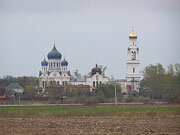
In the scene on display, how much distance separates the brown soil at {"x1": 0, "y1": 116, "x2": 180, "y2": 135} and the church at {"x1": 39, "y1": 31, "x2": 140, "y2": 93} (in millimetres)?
85256

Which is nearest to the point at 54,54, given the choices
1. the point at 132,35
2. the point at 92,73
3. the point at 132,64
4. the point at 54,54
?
the point at 54,54

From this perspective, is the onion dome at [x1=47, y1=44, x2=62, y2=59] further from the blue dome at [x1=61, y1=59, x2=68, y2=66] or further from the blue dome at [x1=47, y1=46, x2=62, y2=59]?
the blue dome at [x1=61, y1=59, x2=68, y2=66]

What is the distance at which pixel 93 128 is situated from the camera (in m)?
32.6

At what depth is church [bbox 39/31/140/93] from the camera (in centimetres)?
12619

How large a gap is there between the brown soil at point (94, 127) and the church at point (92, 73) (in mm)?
85256

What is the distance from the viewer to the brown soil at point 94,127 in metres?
30.5

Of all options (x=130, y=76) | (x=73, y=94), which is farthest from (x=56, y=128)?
(x=130, y=76)

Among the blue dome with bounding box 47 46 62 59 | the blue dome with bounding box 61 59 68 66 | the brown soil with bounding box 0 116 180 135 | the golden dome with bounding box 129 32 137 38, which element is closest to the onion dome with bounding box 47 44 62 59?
the blue dome with bounding box 47 46 62 59

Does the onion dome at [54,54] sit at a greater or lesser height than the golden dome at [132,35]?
lesser

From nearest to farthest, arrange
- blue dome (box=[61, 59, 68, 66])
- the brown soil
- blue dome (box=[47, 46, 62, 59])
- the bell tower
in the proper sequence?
the brown soil → the bell tower → blue dome (box=[47, 46, 62, 59]) → blue dome (box=[61, 59, 68, 66])

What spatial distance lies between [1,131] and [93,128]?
14.0 feet

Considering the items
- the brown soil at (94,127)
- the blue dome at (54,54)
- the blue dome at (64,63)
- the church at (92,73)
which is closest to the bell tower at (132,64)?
the church at (92,73)

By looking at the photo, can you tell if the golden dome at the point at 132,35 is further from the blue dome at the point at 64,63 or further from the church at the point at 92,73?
the blue dome at the point at 64,63

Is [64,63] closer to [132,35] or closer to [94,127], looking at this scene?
[132,35]
